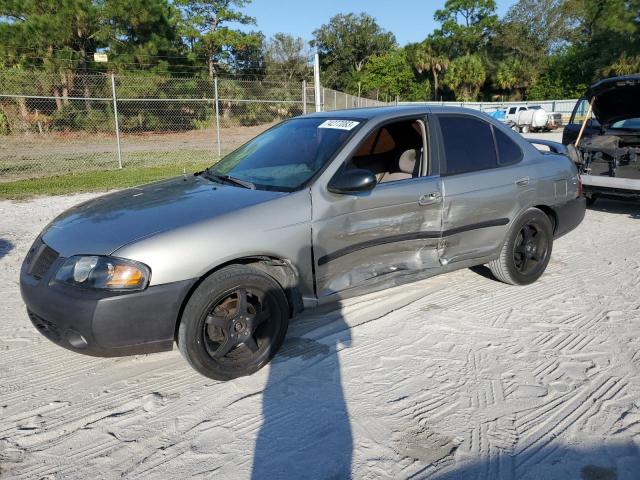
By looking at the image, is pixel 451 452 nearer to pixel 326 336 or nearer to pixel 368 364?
pixel 368 364

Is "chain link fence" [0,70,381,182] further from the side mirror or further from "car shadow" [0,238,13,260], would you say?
the side mirror

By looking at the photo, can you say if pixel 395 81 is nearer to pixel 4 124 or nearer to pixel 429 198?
pixel 4 124

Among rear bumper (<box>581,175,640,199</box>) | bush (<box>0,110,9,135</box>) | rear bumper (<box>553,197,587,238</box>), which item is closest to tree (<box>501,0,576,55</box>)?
bush (<box>0,110,9,135</box>)

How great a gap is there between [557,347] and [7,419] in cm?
358

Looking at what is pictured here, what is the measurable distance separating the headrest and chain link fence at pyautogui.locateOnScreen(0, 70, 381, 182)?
10205mm

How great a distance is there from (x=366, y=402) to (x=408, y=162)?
2.27m

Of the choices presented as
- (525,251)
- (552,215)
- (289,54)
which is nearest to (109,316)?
(525,251)

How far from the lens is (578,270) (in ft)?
18.5

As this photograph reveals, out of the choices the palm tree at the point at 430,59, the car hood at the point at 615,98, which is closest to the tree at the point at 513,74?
the palm tree at the point at 430,59

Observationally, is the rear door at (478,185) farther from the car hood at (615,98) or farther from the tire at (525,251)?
the car hood at (615,98)

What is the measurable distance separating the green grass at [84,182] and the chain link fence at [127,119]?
106 cm

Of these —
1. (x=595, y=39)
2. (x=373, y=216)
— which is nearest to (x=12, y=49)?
(x=373, y=216)

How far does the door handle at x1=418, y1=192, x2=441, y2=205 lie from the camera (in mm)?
4180

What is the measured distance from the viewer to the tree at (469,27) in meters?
56.1
